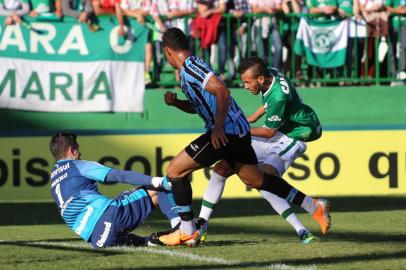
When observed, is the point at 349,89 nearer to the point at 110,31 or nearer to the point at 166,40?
the point at 110,31

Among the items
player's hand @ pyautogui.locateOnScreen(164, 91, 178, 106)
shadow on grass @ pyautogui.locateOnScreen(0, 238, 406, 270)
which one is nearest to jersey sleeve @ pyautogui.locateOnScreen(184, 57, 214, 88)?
player's hand @ pyautogui.locateOnScreen(164, 91, 178, 106)

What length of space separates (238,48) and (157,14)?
58.2 inches

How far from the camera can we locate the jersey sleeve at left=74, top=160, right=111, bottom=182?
9.44m

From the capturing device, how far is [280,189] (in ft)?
33.1

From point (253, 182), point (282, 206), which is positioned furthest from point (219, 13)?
point (253, 182)

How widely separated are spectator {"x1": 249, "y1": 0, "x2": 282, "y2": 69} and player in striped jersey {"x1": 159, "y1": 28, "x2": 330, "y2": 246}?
881cm

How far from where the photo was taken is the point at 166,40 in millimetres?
9641

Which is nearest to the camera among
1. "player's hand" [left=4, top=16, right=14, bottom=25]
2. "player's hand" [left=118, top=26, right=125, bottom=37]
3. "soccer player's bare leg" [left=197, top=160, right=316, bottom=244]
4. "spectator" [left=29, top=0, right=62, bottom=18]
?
"soccer player's bare leg" [left=197, top=160, right=316, bottom=244]

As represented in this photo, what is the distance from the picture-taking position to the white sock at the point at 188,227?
9.67 meters

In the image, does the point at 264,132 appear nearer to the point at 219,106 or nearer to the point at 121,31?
the point at 219,106

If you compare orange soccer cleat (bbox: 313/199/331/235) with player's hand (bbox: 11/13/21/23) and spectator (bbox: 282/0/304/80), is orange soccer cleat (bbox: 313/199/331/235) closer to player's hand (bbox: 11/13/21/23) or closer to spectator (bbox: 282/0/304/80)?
player's hand (bbox: 11/13/21/23)

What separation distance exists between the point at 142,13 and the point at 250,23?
183cm

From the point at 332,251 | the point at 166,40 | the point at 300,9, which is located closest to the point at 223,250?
the point at 332,251

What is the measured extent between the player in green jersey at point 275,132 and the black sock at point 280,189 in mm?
261
